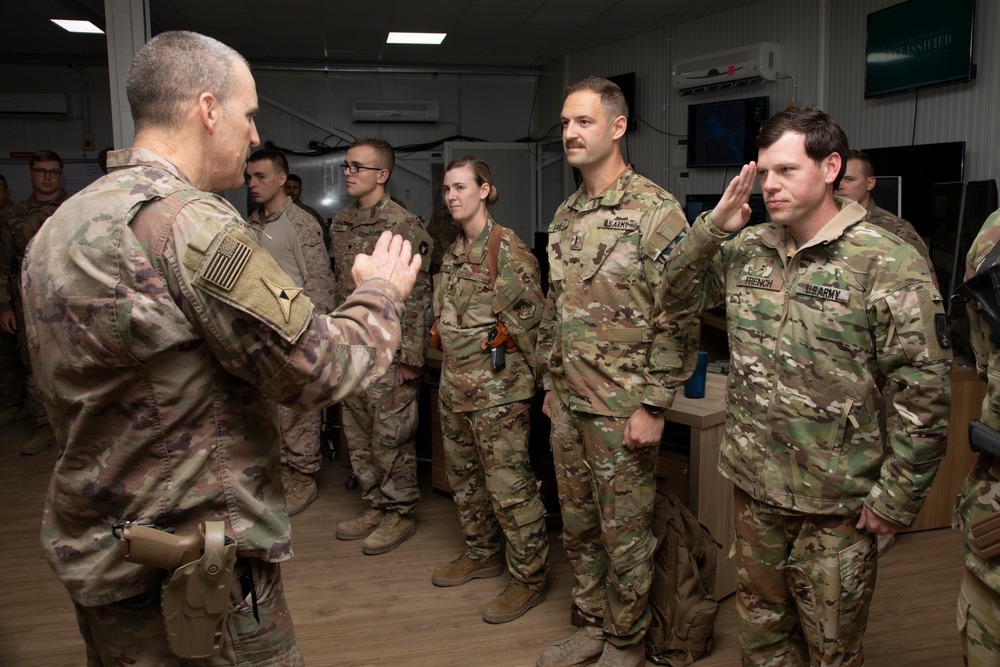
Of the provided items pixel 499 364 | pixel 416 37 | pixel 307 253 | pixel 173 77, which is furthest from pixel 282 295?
pixel 416 37

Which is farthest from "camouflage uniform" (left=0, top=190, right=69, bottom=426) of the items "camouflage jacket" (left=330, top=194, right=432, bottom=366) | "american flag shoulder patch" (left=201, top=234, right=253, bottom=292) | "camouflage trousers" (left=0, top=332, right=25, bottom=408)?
"american flag shoulder patch" (left=201, top=234, right=253, bottom=292)

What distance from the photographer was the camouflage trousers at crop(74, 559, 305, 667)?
4.66 feet

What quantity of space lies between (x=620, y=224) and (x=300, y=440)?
7.76 feet

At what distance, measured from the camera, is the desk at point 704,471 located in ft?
9.40

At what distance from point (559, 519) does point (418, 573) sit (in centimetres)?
80

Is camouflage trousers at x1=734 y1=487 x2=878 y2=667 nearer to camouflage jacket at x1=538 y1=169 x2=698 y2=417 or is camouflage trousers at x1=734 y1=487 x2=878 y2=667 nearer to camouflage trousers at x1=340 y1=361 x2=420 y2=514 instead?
camouflage jacket at x1=538 y1=169 x2=698 y2=417

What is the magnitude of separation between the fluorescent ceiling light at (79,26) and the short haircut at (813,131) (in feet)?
21.3

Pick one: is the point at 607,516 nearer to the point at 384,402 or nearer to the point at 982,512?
the point at 982,512

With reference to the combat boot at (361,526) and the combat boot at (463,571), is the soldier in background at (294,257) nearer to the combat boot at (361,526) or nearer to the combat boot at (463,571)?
the combat boot at (361,526)

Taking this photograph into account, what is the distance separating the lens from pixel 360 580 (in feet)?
10.7

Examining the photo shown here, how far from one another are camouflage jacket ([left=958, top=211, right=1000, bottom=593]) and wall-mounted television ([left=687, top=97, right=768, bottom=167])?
4524mm

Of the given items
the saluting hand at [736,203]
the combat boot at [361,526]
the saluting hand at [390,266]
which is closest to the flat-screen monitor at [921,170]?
the saluting hand at [736,203]

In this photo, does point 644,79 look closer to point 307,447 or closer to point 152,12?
point 152,12

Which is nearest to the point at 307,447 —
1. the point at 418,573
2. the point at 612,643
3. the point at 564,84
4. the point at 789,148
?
the point at 418,573
